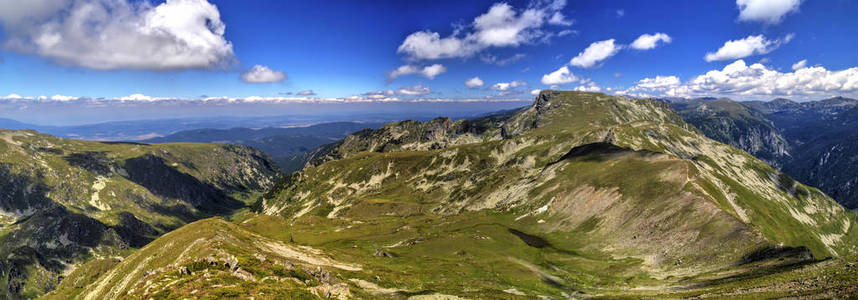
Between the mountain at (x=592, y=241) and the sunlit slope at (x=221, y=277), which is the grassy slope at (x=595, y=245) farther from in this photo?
the sunlit slope at (x=221, y=277)

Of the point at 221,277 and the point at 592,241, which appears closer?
the point at 221,277

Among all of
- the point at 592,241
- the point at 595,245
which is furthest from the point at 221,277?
the point at 592,241

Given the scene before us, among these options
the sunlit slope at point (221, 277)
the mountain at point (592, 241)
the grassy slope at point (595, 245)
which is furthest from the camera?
the mountain at point (592, 241)

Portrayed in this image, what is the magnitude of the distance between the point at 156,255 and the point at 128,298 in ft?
163

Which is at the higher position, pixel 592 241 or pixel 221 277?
pixel 221 277

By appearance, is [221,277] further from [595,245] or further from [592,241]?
[592,241]

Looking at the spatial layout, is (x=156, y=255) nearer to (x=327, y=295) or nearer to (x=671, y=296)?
(x=327, y=295)

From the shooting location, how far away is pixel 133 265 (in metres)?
92.8

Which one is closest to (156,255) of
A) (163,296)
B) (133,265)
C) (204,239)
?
(133,265)

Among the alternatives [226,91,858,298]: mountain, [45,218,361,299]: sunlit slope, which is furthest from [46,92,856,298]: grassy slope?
[45,218,361,299]: sunlit slope

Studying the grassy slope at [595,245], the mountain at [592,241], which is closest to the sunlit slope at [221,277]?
the grassy slope at [595,245]

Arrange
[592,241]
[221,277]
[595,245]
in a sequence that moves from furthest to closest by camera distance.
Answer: [592,241]
[595,245]
[221,277]

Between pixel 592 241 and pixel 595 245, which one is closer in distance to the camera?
pixel 595 245

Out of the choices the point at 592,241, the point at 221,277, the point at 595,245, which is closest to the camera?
the point at 221,277
